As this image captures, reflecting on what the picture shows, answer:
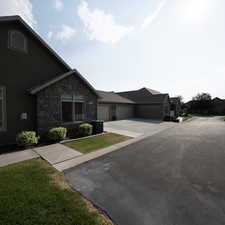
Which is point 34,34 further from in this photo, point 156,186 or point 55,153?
point 156,186

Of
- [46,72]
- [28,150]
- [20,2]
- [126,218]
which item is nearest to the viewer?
[126,218]

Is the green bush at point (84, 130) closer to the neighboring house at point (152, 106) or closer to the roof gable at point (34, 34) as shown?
the roof gable at point (34, 34)

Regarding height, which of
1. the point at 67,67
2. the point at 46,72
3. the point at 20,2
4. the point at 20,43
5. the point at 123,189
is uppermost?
the point at 20,2

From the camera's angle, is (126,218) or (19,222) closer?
(19,222)

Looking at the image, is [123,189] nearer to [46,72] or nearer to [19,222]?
[19,222]

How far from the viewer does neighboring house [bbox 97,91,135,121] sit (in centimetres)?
1689

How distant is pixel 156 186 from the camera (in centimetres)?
338

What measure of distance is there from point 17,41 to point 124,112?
1613cm

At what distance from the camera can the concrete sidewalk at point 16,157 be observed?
466 cm

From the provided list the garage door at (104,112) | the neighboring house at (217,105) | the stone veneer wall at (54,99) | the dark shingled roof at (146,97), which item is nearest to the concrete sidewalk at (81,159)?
the stone veneer wall at (54,99)

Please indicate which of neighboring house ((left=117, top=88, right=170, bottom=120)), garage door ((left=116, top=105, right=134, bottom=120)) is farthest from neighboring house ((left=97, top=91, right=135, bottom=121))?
neighboring house ((left=117, top=88, right=170, bottom=120))

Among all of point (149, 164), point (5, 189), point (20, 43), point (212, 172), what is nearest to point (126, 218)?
point (149, 164)

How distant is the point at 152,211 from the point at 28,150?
237 inches

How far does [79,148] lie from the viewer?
6387 mm
